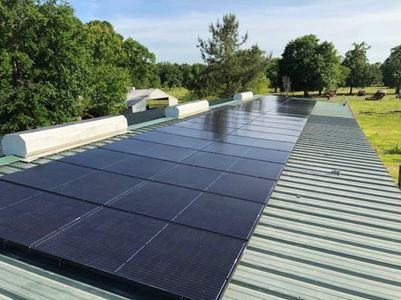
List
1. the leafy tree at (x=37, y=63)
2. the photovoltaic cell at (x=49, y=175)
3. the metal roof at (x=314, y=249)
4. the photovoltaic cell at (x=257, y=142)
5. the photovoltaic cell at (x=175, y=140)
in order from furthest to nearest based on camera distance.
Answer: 1. the leafy tree at (x=37, y=63)
2. the photovoltaic cell at (x=257, y=142)
3. the photovoltaic cell at (x=175, y=140)
4. the photovoltaic cell at (x=49, y=175)
5. the metal roof at (x=314, y=249)

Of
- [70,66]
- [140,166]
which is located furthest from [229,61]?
[140,166]

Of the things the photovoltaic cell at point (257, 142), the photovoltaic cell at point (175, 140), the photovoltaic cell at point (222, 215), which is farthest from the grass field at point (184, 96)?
the photovoltaic cell at point (222, 215)

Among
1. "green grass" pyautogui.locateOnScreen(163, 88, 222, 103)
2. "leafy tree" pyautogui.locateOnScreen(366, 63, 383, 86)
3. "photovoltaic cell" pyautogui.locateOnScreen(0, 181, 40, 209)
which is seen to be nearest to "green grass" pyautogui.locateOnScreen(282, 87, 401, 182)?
"photovoltaic cell" pyautogui.locateOnScreen(0, 181, 40, 209)

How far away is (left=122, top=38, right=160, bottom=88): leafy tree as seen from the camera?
252ft

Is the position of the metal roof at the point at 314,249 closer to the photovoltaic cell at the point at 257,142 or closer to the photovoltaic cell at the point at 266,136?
the photovoltaic cell at the point at 257,142

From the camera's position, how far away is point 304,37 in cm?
9269

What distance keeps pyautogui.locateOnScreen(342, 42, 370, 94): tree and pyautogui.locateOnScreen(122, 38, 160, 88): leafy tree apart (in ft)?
201

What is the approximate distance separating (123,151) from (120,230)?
207 inches

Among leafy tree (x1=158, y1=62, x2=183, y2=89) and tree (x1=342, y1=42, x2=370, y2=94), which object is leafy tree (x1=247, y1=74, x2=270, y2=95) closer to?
tree (x1=342, y1=42, x2=370, y2=94)

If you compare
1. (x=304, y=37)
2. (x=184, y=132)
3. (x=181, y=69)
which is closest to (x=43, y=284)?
(x=184, y=132)

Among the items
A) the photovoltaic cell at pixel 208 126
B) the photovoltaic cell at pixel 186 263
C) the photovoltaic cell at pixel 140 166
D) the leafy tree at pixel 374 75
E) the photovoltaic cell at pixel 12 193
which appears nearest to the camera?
the photovoltaic cell at pixel 186 263

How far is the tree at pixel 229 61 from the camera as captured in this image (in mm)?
57812

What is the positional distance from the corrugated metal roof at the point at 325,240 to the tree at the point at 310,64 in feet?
267

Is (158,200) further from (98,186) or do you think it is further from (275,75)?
(275,75)
